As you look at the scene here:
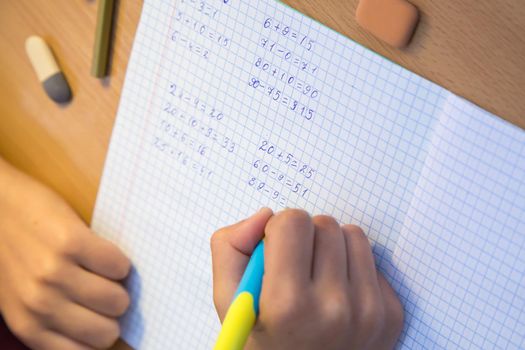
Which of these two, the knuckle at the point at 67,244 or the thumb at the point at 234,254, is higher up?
the thumb at the point at 234,254

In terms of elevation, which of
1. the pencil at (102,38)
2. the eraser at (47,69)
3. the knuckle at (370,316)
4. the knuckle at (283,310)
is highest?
the pencil at (102,38)

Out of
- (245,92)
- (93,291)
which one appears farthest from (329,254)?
(93,291)

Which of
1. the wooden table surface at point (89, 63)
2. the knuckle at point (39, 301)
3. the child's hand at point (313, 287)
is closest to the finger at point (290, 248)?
the child's hand at point (313, 287)

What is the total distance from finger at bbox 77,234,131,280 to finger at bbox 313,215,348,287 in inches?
8.8

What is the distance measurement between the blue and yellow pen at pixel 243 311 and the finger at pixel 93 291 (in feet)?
0.60

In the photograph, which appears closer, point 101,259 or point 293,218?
point 293,218

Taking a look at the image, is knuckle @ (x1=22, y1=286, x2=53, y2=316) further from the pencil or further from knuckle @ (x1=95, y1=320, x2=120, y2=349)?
the pencil

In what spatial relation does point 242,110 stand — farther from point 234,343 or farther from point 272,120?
point 234,343

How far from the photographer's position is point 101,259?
0.61 m

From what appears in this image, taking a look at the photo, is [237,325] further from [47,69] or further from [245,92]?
[47,69]

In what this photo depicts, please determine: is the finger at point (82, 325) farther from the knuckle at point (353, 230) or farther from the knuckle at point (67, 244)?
the knuckle at point (353, 230)

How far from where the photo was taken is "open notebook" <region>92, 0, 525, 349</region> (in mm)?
462

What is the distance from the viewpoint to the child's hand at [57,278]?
1.99 feet

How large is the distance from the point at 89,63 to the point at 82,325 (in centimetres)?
25
